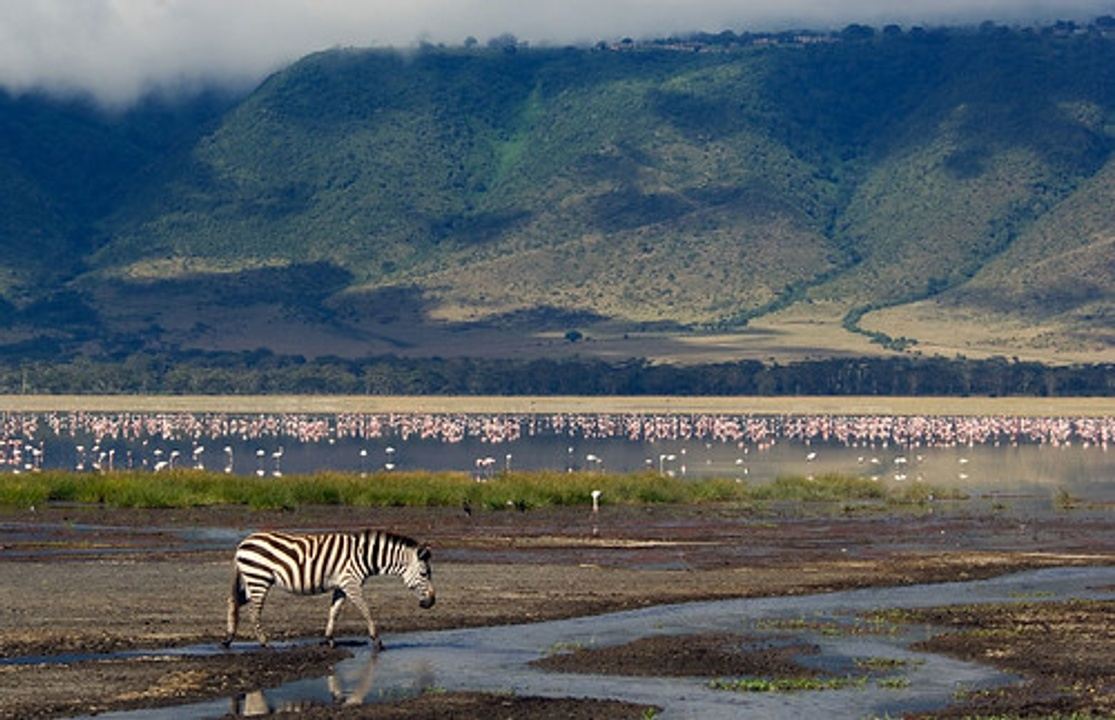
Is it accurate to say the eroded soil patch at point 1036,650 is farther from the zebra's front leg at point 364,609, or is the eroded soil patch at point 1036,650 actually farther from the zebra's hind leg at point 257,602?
the zebra's hind leg at point 257,602

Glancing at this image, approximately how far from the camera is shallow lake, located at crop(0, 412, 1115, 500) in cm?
7419

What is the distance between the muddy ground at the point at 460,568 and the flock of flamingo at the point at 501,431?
30.3 meters

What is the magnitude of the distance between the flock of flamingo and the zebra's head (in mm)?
52067

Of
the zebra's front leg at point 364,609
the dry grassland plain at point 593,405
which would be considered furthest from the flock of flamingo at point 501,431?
the zebra's front leg at point 364,609

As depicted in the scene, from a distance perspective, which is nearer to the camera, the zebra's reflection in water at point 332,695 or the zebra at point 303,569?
the zebra's reflection in water at point 332,695

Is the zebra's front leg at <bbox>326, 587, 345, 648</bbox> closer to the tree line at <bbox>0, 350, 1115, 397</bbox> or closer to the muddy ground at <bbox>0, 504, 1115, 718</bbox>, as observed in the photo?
the muddy ground at <bbox>0, 504, 1115, 718</bbox>

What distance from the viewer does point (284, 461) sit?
7819 cm

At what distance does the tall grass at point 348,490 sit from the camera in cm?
5344

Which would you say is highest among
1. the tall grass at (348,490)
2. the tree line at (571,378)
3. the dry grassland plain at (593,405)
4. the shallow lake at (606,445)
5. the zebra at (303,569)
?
the tree line at (571,378)

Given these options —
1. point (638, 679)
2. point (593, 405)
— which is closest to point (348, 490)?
point (638, 679)

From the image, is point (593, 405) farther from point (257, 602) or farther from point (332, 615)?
point (257, 602)

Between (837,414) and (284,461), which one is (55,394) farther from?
(284,461)

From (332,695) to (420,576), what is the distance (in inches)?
186

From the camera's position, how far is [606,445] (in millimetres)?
94312
